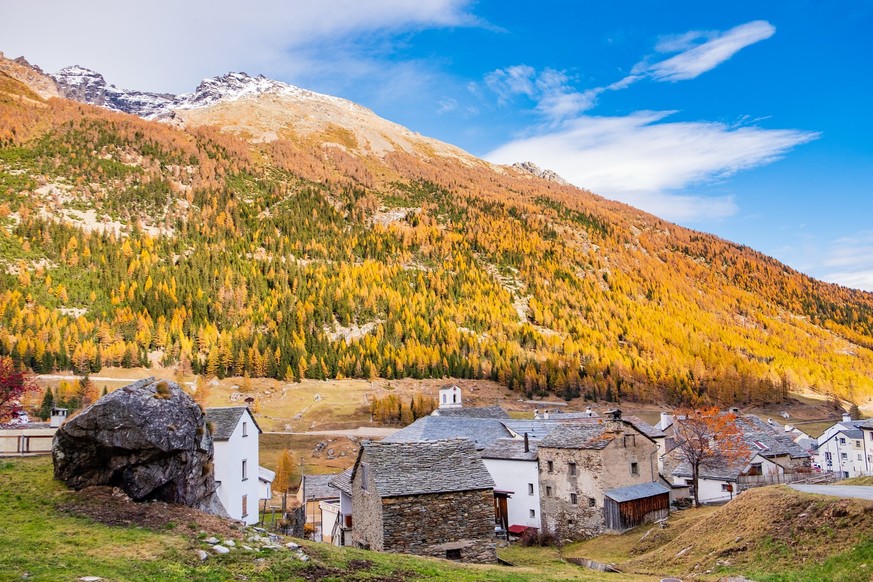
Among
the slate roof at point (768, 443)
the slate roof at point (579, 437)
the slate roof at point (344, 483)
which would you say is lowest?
the slate roof at point (768, 443)

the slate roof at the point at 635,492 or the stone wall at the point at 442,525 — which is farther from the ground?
the stone wall at the point at 442,525

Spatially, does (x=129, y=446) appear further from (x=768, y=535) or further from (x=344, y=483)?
(x=768, y=535)

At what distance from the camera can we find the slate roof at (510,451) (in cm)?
4947

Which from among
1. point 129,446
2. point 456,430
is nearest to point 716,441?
point 456,430

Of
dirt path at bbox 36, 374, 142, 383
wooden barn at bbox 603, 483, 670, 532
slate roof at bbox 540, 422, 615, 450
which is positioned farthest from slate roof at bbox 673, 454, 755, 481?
dirt path at bbox 36, 374, 142, 383

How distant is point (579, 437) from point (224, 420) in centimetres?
2681

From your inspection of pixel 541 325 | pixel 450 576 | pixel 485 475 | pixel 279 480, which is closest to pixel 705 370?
pixel 541 325

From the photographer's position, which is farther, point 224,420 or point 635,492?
point 635,492

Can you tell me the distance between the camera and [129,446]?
21.5 meters

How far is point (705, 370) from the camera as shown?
166375 mm

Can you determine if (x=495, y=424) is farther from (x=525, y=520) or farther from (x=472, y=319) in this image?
(x=472, y=319)

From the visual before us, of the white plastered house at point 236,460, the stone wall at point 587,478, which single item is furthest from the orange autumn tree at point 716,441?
the white plastered house at point 236,460

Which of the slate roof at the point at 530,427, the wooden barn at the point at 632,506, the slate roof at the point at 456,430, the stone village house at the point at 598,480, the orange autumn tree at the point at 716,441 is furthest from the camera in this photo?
the slate roof at the point at 456,430

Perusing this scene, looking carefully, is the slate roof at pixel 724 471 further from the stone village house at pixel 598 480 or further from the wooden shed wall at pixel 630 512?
the wooden shed wall at pixel 630 512
